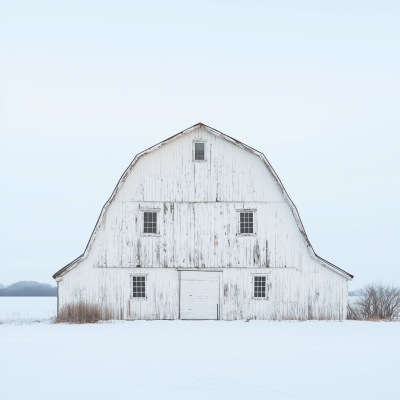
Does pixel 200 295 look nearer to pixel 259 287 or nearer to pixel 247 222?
pixel 259 287

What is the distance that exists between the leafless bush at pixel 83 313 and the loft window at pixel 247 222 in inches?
278

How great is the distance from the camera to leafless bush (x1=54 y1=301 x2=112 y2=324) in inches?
910

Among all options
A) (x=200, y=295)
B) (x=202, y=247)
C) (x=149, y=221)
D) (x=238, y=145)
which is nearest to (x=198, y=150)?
(x=238, y=145)

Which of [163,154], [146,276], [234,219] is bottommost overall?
[146,276]

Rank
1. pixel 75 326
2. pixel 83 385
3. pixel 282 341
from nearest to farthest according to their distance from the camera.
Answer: pixel 83 385, pixel 282 341, pixel 75 326

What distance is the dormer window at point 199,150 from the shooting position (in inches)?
949

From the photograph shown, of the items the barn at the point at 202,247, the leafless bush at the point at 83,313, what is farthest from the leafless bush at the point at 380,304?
the leafless bush at the point at 83,313

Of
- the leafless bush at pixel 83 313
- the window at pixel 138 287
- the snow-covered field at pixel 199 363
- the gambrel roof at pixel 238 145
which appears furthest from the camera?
the window at pixel 138 287

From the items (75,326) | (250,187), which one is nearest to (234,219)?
(250,187)

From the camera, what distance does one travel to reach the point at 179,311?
23656 mm

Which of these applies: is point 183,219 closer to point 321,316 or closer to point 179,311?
point 179,311

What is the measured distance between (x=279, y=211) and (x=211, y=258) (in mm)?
3721

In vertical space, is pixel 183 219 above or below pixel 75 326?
above

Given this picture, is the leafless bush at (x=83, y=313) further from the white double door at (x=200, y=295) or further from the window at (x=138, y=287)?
the white double door at (x=200, y=295)
